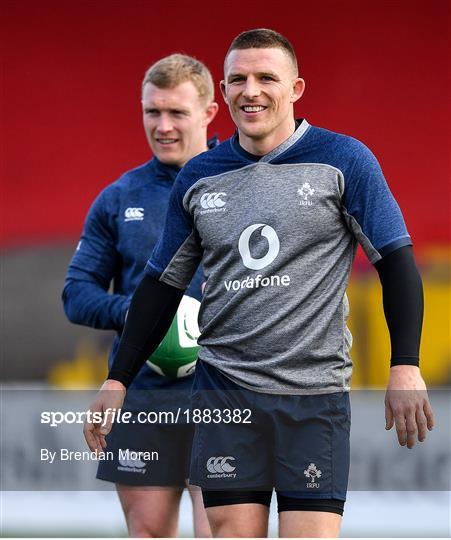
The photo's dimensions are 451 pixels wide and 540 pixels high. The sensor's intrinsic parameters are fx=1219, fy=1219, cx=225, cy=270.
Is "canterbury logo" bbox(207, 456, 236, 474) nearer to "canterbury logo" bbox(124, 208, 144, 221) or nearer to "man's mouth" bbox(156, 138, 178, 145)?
"canterbury logo" bbox(124, 208, 144, 221)

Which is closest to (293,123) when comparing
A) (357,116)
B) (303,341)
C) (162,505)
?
(303,341)

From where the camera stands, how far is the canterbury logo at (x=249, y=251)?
10.1 ft

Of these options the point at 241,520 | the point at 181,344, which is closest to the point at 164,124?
the point at 181,344

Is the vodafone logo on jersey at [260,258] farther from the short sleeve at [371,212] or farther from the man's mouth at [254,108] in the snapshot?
the man's mouth at [254,108]

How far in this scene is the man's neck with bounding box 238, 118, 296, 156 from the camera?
3213mm

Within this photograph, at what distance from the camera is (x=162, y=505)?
4086 mm

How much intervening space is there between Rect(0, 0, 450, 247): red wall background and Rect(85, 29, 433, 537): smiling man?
4.52 metres

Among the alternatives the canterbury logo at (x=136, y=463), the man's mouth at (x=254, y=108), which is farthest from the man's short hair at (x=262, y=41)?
A: the canterbury logo at (x=136, y=463)

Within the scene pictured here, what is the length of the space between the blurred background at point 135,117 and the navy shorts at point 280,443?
14.8 ft

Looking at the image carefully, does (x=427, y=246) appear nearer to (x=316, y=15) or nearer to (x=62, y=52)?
(x=316, y=15)

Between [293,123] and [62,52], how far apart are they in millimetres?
5009

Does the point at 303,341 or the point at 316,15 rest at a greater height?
the point at 316,15

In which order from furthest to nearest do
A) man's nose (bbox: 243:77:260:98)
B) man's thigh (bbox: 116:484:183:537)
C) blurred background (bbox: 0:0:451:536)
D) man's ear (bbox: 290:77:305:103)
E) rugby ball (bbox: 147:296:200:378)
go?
blurred background (bbox: 0:0:451:536)
man's thigh (bbox: 116:484:183:537)
rugby ball (bbox: 147:296:200:378)
man's ear (bbox: 290:77:305:103)
man's nose (bbox: 243:77:260:98)

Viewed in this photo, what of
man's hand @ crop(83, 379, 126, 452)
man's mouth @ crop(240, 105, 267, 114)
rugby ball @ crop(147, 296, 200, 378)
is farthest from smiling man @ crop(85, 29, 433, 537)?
rugby ball @ crop(147, 296, 200, 378)
